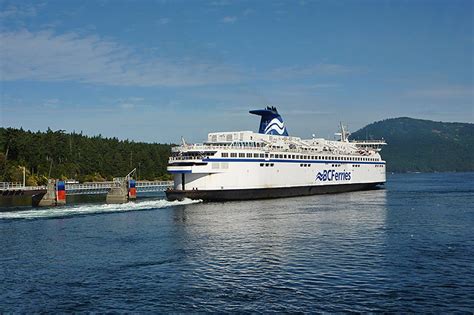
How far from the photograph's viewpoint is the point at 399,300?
22859 millimetres

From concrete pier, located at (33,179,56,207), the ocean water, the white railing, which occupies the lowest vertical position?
the ocean water

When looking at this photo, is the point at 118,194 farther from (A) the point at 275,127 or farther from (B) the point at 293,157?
(A) the point at 275,127

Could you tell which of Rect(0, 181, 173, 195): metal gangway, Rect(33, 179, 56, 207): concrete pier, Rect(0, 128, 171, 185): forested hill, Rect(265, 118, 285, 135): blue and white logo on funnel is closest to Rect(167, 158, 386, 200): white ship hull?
Rect(265, 118, 285, 135): blue and white logo on funnel

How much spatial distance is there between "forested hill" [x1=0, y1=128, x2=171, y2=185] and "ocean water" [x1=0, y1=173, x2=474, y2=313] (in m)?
61.2

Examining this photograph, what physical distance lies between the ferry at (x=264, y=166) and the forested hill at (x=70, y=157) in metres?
43.1

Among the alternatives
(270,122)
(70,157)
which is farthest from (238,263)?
(70,157)

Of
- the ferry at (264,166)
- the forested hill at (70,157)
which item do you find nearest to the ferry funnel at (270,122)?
the ferry at (264,166)

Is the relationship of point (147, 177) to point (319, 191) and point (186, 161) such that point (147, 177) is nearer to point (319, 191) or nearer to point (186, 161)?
point (319, 191)

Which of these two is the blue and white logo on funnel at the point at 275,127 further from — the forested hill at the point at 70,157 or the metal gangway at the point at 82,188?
the forested hill at the point at 70,157

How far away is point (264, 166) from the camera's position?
7950 centimetres

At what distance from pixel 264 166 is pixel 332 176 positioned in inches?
931

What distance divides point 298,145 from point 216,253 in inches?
2366

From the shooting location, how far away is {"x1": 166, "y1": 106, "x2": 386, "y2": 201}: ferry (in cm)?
7256

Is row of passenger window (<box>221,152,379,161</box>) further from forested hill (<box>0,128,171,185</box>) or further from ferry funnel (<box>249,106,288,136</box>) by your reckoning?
forested hill (<box>0,128,171,185</box>)
